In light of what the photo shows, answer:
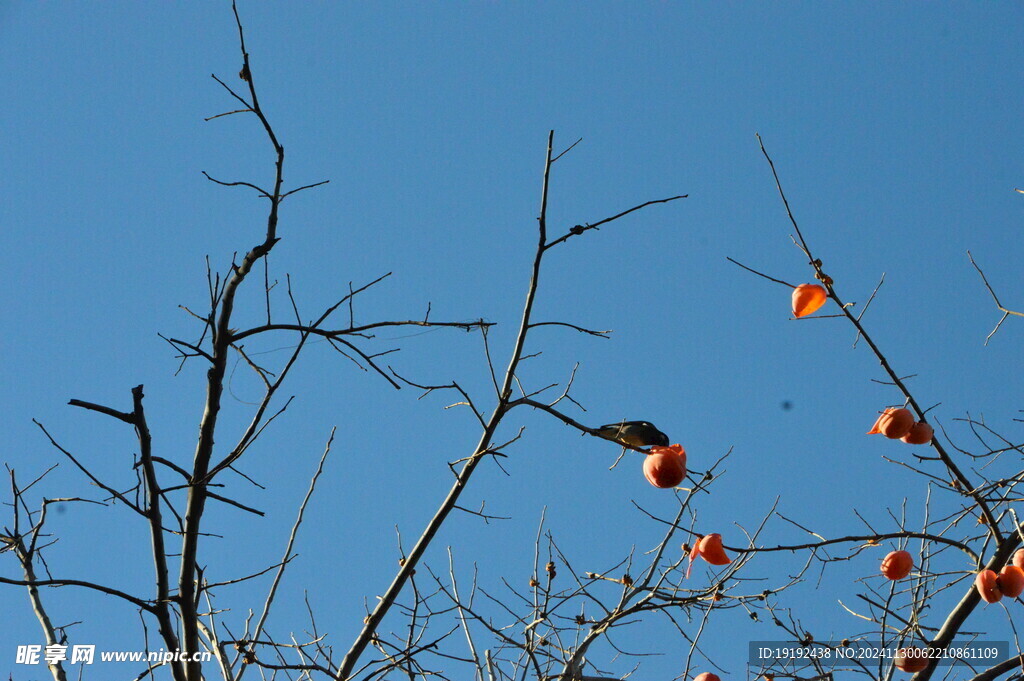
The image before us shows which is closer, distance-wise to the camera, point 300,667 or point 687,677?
point 300,667

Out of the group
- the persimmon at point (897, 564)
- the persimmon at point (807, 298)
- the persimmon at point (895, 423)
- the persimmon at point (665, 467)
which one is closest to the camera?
the persimmon at point (665, 467)

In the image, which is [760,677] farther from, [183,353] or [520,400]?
[183,353]

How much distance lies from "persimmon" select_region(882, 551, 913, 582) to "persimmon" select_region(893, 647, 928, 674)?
285 mm

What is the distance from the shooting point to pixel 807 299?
3.14 meters

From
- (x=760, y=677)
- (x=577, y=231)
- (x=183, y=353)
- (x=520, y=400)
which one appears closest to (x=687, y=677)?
(x=760, y=677)

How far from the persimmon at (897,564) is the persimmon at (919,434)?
49 centimetres

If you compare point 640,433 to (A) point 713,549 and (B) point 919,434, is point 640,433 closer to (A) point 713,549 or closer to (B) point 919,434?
(A) point 713,549

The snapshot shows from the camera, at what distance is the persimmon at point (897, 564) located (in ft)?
11.5

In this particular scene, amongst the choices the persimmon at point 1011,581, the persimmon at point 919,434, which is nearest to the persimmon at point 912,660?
the persimmon at point 1011,581

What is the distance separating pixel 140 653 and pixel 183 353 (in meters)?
1.67

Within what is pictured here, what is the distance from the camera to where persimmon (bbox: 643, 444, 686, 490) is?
106 inches

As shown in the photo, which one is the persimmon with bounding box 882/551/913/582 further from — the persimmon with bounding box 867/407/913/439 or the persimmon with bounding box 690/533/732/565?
the persimmon with bounding box 690/533/732/565

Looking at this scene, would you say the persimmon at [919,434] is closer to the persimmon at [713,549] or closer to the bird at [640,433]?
the persimmon at [713,549]

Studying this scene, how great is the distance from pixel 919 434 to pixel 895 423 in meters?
0.16
